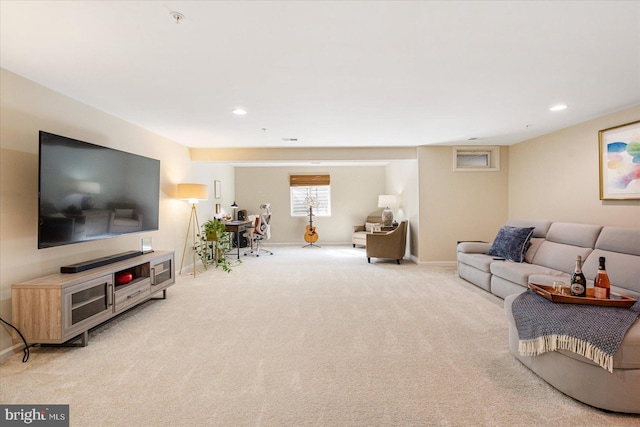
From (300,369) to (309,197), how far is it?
23.4 feet

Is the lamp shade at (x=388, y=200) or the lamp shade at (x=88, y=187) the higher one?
the lamp shade at (x=388, y=200)

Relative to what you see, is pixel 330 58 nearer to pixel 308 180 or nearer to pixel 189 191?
pixel 189 191

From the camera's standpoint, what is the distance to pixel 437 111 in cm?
367

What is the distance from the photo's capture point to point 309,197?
920cm

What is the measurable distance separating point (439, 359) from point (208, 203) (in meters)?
5.87

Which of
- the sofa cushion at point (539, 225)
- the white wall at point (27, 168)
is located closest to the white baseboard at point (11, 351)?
the white wall at point (27, 168)

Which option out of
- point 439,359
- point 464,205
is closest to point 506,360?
point 439,359

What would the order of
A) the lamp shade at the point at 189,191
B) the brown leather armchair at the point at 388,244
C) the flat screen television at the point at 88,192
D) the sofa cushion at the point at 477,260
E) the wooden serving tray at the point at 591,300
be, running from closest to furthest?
1. the wooden serving tray at the point at 591,300
2. the flat screen television at the point at 88,192
3. the sofa cushion at the point at 477,260
4. the lamp shade at the point at 189,191
5. the brown leather armchair at the point at 388,244

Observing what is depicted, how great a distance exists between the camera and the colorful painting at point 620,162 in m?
3.51

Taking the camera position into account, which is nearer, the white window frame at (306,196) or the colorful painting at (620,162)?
the colorful painting at (620,162)

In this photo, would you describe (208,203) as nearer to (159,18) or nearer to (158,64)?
(158,64)

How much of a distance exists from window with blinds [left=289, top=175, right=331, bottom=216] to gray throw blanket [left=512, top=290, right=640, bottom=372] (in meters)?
7.07

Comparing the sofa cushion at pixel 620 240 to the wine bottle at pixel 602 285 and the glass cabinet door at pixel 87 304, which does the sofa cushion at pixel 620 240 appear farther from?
the glass cabinet door at pixel 87 304

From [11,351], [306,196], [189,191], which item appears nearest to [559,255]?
[189,191]
